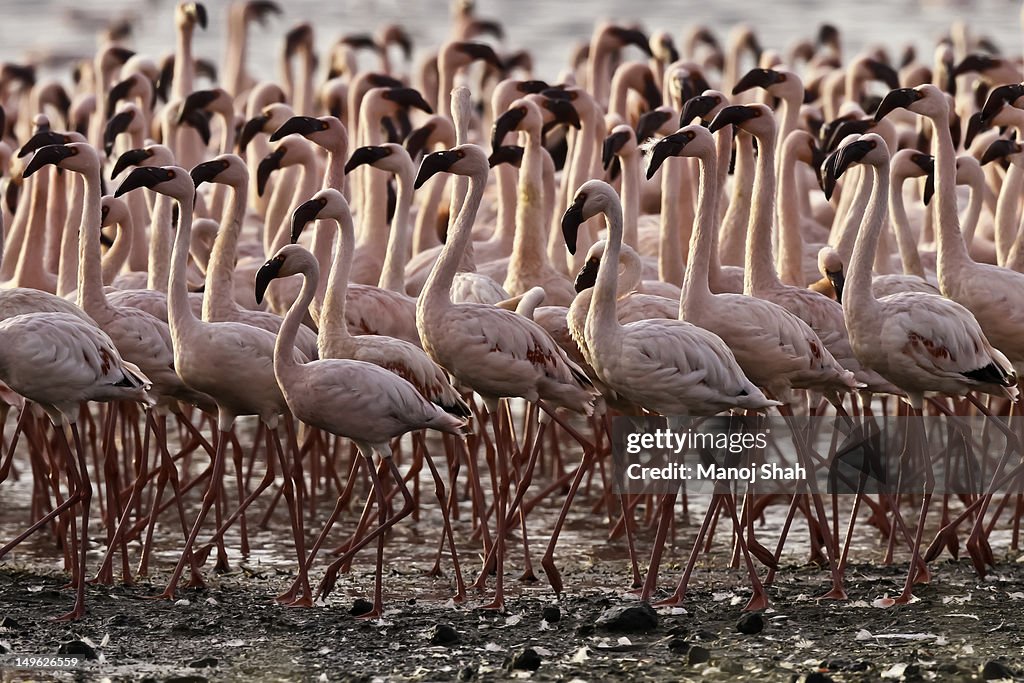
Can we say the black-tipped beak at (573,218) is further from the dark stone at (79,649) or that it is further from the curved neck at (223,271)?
the dark stone at (79,649)

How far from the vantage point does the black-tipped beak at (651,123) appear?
11594 millimetres

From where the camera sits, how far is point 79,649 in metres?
6.74

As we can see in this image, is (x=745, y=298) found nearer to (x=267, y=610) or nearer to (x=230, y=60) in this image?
(x=267, y=610)

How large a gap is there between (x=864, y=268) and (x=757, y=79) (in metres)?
2.91

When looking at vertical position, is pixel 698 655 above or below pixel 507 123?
below

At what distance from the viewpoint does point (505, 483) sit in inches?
327

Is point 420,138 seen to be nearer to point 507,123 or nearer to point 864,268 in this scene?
point 507,123

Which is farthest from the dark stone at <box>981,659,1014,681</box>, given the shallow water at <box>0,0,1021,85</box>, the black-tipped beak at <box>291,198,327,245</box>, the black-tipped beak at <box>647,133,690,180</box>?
the shallow water at <box>0,0,1021,85</box>

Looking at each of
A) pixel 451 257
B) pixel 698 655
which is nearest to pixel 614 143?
pixel 451 257

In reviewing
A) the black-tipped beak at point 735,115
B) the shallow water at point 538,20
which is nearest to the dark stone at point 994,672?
the black-tipped beak at point 735,115

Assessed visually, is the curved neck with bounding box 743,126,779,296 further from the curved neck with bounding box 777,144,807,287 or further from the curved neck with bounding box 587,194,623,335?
the curved neck with bounding box 587,194,623,335

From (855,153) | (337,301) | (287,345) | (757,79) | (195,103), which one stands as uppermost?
(195,103)

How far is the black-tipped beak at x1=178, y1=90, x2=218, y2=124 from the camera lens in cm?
1298
